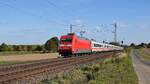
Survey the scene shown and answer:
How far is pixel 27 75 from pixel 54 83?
4.68m

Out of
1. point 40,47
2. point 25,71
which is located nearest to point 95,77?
point 25,71

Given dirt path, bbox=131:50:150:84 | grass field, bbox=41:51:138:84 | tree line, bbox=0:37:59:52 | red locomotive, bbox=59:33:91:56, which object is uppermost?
tree line, bbox=0:37:59:52

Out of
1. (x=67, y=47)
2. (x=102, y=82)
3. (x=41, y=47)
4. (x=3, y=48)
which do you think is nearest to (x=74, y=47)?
→ (x=67, y=47)

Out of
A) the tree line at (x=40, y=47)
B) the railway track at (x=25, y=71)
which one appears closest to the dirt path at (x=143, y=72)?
the railway track at (x=25, y=71)

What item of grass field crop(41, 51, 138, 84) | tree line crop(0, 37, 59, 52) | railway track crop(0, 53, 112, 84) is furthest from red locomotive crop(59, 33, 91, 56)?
tree line crop(0, 37, 59, 52)

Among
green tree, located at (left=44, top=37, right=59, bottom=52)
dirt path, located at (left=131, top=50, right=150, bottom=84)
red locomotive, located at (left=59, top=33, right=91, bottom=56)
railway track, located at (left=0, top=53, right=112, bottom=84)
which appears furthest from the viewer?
green tree, located at (left=44, top=37, right=59, bottom=52)

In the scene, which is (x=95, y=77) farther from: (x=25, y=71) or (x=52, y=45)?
(x=52, y=45)

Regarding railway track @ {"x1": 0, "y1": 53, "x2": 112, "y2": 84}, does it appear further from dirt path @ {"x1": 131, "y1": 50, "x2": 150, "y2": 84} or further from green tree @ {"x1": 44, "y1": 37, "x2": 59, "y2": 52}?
green tree @ {"x1": 44, "y1": 37, "x2": 59, "y2": 52}

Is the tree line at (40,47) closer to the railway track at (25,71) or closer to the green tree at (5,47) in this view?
the green tree at (5,47)

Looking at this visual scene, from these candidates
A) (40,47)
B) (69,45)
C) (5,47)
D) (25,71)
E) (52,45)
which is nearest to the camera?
(25,71)

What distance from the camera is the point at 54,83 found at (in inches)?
688

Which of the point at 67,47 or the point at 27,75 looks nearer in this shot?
the point at 27,75

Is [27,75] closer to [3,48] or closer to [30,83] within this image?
[30,83]

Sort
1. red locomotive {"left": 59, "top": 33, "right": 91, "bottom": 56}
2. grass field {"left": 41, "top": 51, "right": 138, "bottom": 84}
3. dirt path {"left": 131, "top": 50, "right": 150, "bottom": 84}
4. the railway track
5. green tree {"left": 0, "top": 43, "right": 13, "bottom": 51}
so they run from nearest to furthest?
1. grass field {"left": 41, "top": 51, "right": 138, "bottom": 84}
2. the railway track
3. dirt path {"left": 131, "top": 50, "right": 150, "bottom": 84}
4. red locomotive {"left": 59, "top": 33, "right": 91, "bottom": 56}
5. green tree {"left": 0, "top": 43, "right": 13, "bottom": 51}
